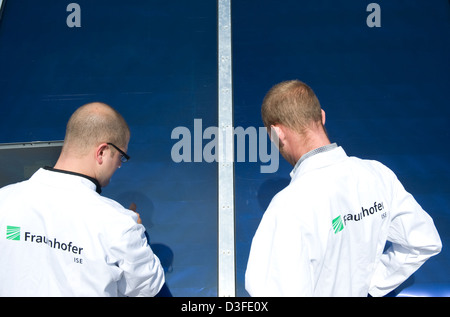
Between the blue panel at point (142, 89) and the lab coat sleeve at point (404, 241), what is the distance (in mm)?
888

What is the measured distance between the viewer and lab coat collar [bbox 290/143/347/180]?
5.31 feet

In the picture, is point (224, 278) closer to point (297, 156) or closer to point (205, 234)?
point (205, 234)

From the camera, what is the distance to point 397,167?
2.55 metres

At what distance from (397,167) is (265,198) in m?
0.85

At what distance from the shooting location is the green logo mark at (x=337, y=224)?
1.51 m

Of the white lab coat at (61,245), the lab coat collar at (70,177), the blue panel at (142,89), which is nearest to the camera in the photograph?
the white lab coat at (61,245)

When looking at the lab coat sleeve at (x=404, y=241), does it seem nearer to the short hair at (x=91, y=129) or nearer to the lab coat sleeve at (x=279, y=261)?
the lab coat sleeve at (x=279, y=261)

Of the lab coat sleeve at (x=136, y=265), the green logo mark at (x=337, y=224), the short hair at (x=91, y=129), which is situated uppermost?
the short hair at (x=91, y=129)

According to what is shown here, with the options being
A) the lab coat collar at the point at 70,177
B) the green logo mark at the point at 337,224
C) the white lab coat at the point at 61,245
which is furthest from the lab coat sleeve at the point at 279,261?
the lab coat collar at the point at 70,177

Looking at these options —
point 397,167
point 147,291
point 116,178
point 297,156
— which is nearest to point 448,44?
point 397,167

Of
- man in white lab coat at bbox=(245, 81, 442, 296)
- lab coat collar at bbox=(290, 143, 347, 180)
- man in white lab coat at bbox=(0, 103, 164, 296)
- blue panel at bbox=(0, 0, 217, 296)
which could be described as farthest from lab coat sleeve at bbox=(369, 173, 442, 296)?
man in white lab coat at bbox=(0, 103, 164, 296)

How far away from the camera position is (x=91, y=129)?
5.52ft

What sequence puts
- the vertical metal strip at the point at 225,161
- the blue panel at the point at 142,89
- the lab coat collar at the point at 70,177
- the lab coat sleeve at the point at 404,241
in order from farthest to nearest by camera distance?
the blue panel at the point at 142,89
the vertical metal strip at the point at 225,161
the lab coat sleeve at the point at 404,241
the lab coat collar at the point at 70,177

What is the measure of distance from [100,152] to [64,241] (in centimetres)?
39
